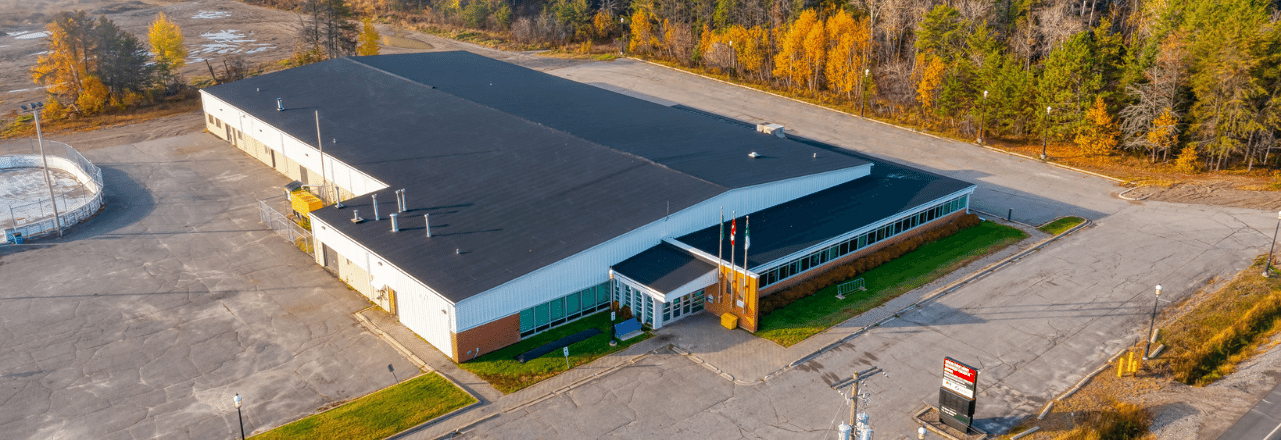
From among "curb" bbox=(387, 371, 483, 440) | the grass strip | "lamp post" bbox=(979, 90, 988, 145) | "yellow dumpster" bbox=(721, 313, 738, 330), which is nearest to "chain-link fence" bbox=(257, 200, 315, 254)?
"curb" bbox=(387, 371, 483, 440)

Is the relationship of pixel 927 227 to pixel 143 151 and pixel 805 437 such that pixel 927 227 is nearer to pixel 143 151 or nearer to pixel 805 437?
pixel 805 437

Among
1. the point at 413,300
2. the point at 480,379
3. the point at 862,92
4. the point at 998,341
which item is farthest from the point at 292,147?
the point at 862,92

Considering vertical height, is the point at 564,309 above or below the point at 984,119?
below

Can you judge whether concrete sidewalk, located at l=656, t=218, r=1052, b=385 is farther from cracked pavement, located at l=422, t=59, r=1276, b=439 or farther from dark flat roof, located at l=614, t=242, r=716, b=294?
dark flat roof, located at l=614, t=242, r=716, b=294

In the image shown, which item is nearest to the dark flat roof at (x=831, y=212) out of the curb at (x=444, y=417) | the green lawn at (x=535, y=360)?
the green lawn at (x=535, y=360)

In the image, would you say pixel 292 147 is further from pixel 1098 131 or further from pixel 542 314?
pixel 1098 131

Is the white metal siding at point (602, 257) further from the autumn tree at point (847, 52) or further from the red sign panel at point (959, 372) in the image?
the autumn tree at point (847, 52)
